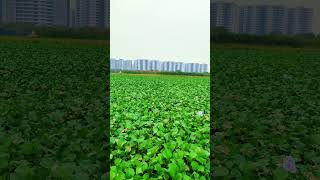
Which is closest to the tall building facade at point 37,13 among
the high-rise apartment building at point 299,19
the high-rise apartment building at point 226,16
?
the high-rise apartment building at point 226,16

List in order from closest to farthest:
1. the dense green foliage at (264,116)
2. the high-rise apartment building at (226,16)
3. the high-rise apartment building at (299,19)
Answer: the dense green foliage at (264,116), the high-rise apartment building at (226,16), the high-rise apartment building at (299,19)

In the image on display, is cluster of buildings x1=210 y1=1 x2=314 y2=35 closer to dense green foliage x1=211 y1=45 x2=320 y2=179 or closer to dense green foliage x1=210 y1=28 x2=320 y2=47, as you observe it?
dense green foliage x1=210 y1=28 x2=320 y2=47

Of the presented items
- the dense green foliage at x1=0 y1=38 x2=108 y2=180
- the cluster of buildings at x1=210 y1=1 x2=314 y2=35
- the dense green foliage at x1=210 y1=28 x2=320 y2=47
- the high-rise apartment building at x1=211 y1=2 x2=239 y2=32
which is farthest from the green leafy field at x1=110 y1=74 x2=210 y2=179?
the cluster of buildings at x1=210 y1=1 x2=314 y2=35

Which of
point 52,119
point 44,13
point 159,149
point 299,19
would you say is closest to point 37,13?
point 44,13

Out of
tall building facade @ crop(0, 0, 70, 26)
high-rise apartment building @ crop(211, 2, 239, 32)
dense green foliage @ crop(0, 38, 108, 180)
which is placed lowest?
dense green foliage @ crop(0, 38, 108, 180)

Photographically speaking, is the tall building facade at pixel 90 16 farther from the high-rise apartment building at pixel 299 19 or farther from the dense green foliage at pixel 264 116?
the high-rise apartment building at pixel 299 19

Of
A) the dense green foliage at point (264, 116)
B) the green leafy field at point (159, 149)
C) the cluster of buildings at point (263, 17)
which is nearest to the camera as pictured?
the green leafy field at point (159, 149)

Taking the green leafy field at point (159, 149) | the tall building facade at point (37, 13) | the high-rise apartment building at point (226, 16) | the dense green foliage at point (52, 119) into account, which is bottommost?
the green leafy field at point (159, 149)
